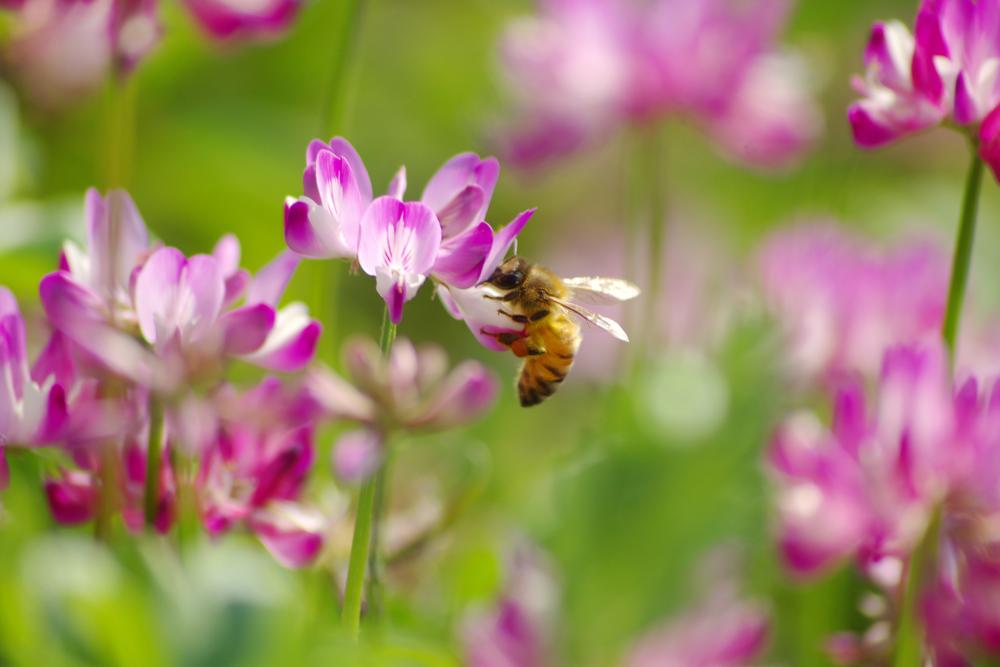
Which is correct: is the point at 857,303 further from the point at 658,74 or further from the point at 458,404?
the point at 458,404

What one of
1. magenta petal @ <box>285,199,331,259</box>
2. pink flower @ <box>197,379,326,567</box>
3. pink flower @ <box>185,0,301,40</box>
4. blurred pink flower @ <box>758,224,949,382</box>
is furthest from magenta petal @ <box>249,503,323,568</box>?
blurred pink flower @ <box>758,224,949,382</box>

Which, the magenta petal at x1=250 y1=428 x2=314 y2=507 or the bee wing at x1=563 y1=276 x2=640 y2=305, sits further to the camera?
the bee wing at x1=563 y1=276 x2=640 y2=305

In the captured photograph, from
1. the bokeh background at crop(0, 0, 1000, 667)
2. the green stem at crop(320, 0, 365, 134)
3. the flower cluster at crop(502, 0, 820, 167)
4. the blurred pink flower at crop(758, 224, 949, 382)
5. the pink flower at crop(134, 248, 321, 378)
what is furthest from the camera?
the flower cluster at crop(502, 0, 820, 167)

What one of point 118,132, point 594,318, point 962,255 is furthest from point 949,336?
point 118,132

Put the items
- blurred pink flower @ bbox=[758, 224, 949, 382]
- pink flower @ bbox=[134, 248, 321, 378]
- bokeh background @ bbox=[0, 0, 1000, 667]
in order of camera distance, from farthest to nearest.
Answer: blurred pink flower @ bbox=[758, 224, 949, 382], pink flower @ bbox=[134, 248, 321, 378], bokeh background @ bbox=[0, 0, 1000, 667]

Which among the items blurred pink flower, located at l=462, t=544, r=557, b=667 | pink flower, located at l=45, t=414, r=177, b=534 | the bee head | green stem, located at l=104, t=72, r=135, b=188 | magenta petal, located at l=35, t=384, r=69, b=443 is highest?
green stem, located at l=104, t=72, r=135, b=188

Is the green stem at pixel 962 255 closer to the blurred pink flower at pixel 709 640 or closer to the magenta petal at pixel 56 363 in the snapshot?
the blurred pink flower at pixel 709 640

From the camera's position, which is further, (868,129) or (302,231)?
(868,129)

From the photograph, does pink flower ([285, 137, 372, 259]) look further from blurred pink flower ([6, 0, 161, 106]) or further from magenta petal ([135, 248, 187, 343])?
blurred pink flower ([6, 0, 161, 106])
